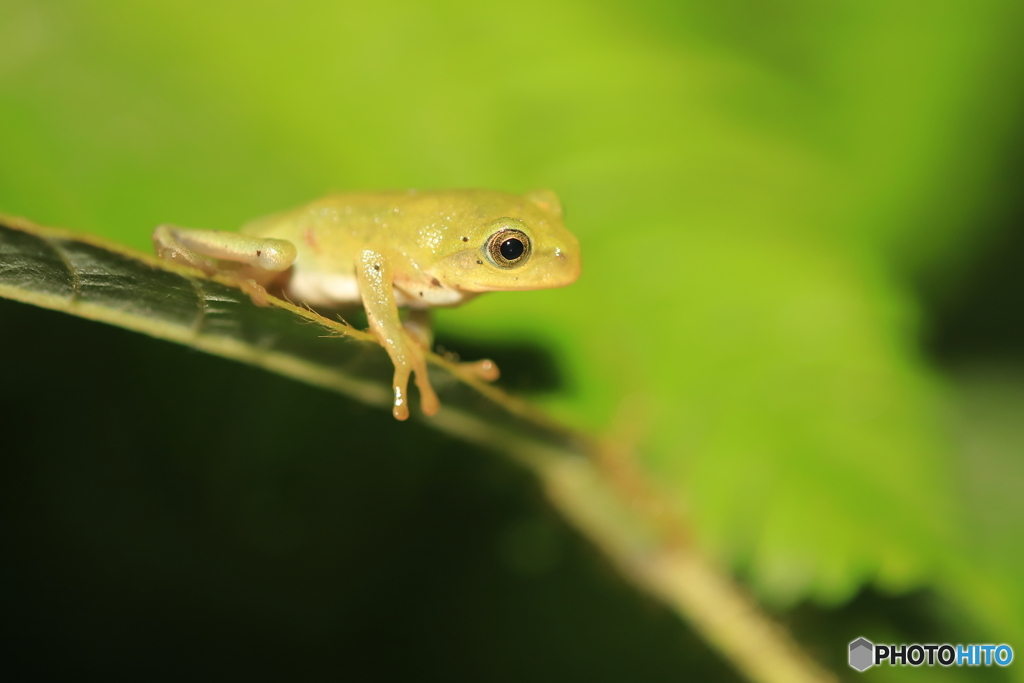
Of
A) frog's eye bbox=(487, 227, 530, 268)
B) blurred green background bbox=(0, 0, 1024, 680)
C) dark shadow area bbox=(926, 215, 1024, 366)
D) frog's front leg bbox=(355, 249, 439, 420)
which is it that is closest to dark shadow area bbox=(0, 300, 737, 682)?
blurred green background bbox=(0, 0, 1024, 680)

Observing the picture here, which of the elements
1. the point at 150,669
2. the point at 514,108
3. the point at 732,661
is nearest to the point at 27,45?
the point at 514,108

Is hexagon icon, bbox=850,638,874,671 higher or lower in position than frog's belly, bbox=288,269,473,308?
lower

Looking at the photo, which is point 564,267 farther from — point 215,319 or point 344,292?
point 215,319

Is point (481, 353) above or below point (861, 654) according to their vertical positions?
above

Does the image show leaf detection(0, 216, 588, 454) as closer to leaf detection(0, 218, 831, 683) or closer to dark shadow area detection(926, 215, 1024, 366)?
leaf detection(0, 218, 831, 683)

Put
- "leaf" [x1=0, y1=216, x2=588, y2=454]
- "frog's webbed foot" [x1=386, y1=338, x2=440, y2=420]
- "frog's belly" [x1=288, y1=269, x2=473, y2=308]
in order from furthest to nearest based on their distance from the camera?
"frog's belly" [x1=288, y1=269, x2=473, y2=308], "frog's webbed foot" [x1=386, y1=338, x2=440, y2=420], "leaf" [x1=0, y1=216, x2=588, y2=454]

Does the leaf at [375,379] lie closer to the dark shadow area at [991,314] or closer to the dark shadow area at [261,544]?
the dark shadow area at [261,544]

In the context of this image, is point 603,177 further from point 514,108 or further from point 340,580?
point 340,580

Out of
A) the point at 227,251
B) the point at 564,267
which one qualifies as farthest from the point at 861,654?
the point at 227,251
